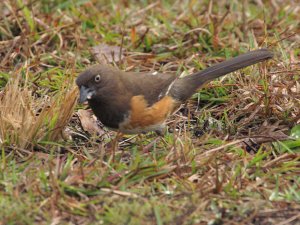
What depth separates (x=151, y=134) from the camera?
629 cm

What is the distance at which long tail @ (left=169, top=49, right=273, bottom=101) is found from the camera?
620 cm

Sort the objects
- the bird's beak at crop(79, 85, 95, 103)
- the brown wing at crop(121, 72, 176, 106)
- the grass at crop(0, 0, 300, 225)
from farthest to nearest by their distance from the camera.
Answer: the brown wing at crop(121, 72, 176, 106), the bird's beak at crop(79, 85, 95, 103), the grass at crop(0, 0, 300, 225)

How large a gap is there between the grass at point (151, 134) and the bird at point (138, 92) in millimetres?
208

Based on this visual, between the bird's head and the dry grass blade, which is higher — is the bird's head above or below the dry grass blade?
above

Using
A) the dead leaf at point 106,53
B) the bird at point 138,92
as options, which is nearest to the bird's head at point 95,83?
the bird at point 138,92

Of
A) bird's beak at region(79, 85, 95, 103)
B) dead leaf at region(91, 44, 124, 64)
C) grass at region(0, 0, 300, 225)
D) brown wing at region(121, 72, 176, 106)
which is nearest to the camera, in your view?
grass at region(0, 0, 300, 225)

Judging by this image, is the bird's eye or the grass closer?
the grass

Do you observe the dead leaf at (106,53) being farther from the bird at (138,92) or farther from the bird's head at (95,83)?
the bird's head at (95,83)

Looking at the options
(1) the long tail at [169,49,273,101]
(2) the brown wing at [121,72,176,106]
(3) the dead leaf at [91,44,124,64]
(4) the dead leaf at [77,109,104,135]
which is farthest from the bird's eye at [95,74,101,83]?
(3) the dead leaf at [91,44,124,64]

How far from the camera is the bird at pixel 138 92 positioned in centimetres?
558

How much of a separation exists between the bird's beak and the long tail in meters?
0.92

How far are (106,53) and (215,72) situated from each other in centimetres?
167

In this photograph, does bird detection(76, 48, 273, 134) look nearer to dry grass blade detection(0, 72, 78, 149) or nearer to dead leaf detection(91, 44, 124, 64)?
dry grass blade detection(0, 72, 78, 149)

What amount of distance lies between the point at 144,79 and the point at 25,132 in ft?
3.52
